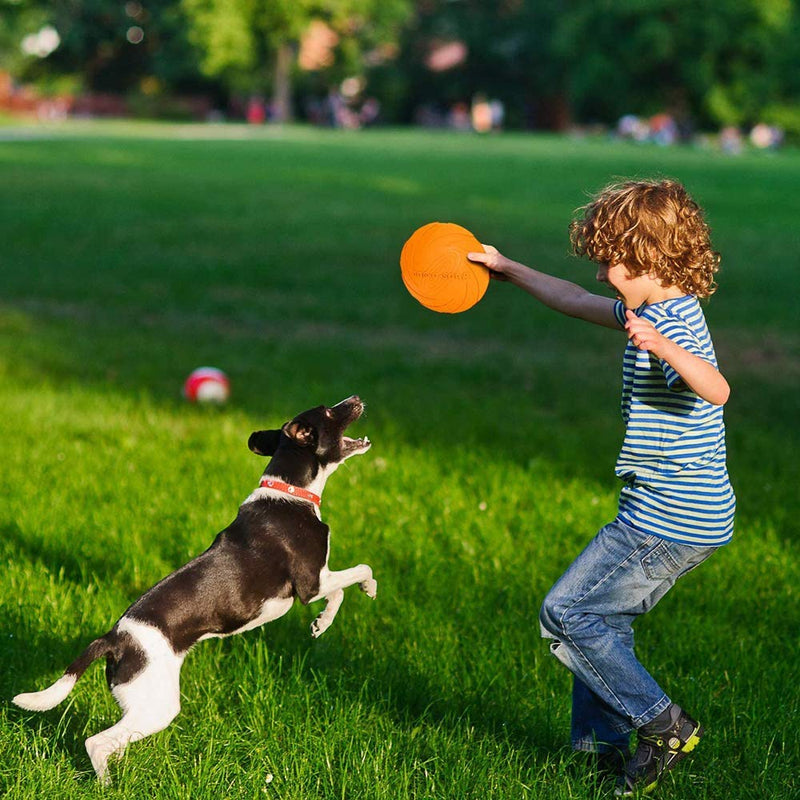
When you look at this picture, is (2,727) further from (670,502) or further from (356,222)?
(356,222)

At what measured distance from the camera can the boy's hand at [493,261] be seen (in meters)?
3.55

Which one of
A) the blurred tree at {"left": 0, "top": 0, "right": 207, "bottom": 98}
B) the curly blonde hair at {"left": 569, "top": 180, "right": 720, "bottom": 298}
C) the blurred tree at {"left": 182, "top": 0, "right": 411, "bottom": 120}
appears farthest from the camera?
the blurred tree at {"left": 0, "top": 0, "right": 207, "bottom": 98}

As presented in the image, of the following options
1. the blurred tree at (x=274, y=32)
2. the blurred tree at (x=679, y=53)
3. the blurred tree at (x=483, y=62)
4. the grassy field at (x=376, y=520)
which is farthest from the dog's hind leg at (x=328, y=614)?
the blurred tree at (x=483, y=62)

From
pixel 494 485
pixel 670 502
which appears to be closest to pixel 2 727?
pixel 670 502

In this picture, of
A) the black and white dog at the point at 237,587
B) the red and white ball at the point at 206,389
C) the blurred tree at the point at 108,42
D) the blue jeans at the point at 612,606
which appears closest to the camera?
the black and white dog at the point at 237,587

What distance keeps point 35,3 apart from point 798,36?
5103 cm

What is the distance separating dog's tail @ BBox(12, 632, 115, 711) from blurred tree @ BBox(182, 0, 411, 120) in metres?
74.0

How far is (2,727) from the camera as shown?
3486 millimetres

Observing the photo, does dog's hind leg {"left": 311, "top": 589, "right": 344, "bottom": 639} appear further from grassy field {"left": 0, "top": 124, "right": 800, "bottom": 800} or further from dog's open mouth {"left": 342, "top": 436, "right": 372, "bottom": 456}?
dog's open mouth {"left": 342, "top": 436, "right": 372, "bottom": 456}

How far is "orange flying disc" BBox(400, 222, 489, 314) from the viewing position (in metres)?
3.52

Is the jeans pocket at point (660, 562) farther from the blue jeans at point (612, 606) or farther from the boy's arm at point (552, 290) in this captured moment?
the boy's arm at point (552, 290)

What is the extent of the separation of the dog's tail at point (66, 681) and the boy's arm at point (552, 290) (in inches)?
60.7

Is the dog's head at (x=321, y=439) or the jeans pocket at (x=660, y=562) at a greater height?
the dog's head at (x=321, y=439)

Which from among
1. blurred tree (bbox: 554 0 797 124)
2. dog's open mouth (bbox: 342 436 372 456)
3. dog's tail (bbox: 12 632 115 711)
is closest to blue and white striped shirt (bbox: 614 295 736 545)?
dog's open mouth (bbox: 342 436 372 456)
